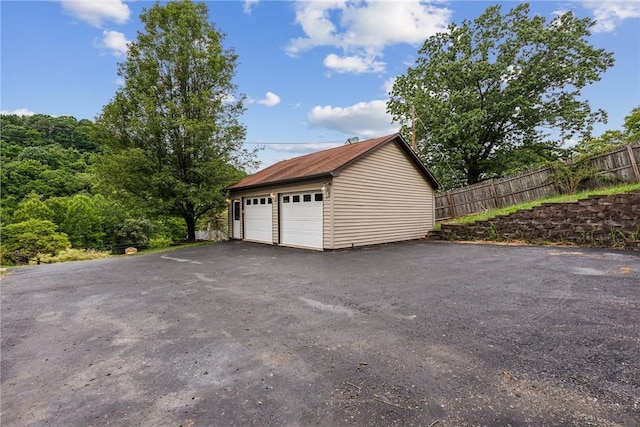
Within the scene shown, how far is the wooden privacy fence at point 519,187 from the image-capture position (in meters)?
11.0

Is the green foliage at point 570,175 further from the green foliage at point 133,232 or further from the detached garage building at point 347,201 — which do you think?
the green foliage at point 133,232

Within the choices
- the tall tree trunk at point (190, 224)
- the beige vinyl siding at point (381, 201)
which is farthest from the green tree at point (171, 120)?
the beige vinyl siding at point (381, 201)

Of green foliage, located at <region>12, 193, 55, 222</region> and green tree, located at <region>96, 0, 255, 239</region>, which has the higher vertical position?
green tree, located at <region>96, 0, 255, 239</region>

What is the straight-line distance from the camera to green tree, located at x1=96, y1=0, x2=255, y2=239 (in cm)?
1351

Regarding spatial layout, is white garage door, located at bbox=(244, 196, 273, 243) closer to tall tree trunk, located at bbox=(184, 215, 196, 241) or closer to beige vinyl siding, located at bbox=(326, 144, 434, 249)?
tall tree trunk, located at bbox=(184, 215, 196, 241)

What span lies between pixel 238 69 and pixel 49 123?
33.3 m

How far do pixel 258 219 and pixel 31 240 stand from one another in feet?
46.8

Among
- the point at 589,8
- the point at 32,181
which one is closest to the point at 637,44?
the point at 589,8

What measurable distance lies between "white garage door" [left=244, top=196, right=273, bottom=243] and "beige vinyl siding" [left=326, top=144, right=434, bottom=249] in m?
3.71

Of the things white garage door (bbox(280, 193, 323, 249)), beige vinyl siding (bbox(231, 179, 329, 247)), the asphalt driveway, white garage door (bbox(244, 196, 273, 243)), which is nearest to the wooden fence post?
the asphalt driveway

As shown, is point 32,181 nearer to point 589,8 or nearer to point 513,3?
point 513,3

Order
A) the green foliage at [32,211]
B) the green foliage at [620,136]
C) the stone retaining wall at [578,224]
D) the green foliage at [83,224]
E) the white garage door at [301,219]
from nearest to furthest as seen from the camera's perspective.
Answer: the stone retaining wall at [578,224] < the white garage door at [301,219] < the green foliage at [620,136] < the green foliage at [32,211] < the green foliage at [83,224]

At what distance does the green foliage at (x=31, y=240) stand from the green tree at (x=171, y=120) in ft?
24.0

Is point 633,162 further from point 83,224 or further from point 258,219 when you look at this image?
point 83,224
